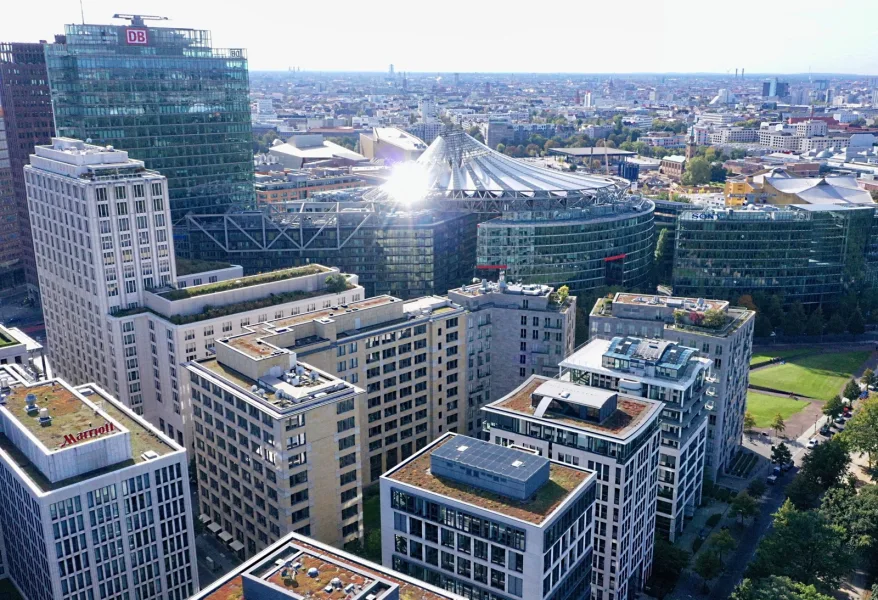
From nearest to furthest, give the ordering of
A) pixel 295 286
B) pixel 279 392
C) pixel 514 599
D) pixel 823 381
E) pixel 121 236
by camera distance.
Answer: pixel 514 599
pixel 279 392
pixel 121 236
pixel 295 286
pixel 823 381

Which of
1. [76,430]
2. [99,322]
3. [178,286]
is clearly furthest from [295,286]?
[76,430]

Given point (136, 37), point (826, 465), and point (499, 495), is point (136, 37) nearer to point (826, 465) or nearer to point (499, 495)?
point (499, 495)

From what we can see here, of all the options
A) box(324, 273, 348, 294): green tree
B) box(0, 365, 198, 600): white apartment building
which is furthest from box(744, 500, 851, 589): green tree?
box(324, 273, 348, 294): green tree

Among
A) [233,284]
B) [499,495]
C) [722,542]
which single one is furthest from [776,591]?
Result: [233,284]

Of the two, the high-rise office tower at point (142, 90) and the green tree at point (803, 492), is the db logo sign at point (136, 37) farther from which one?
the green tree at point (803, 492)

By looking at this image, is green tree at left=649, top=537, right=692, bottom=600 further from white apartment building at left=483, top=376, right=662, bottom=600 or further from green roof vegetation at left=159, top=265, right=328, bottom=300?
green roof vegetation at left=159, top=265, right=328, bottom=300

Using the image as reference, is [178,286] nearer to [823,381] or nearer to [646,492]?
[646,492]
